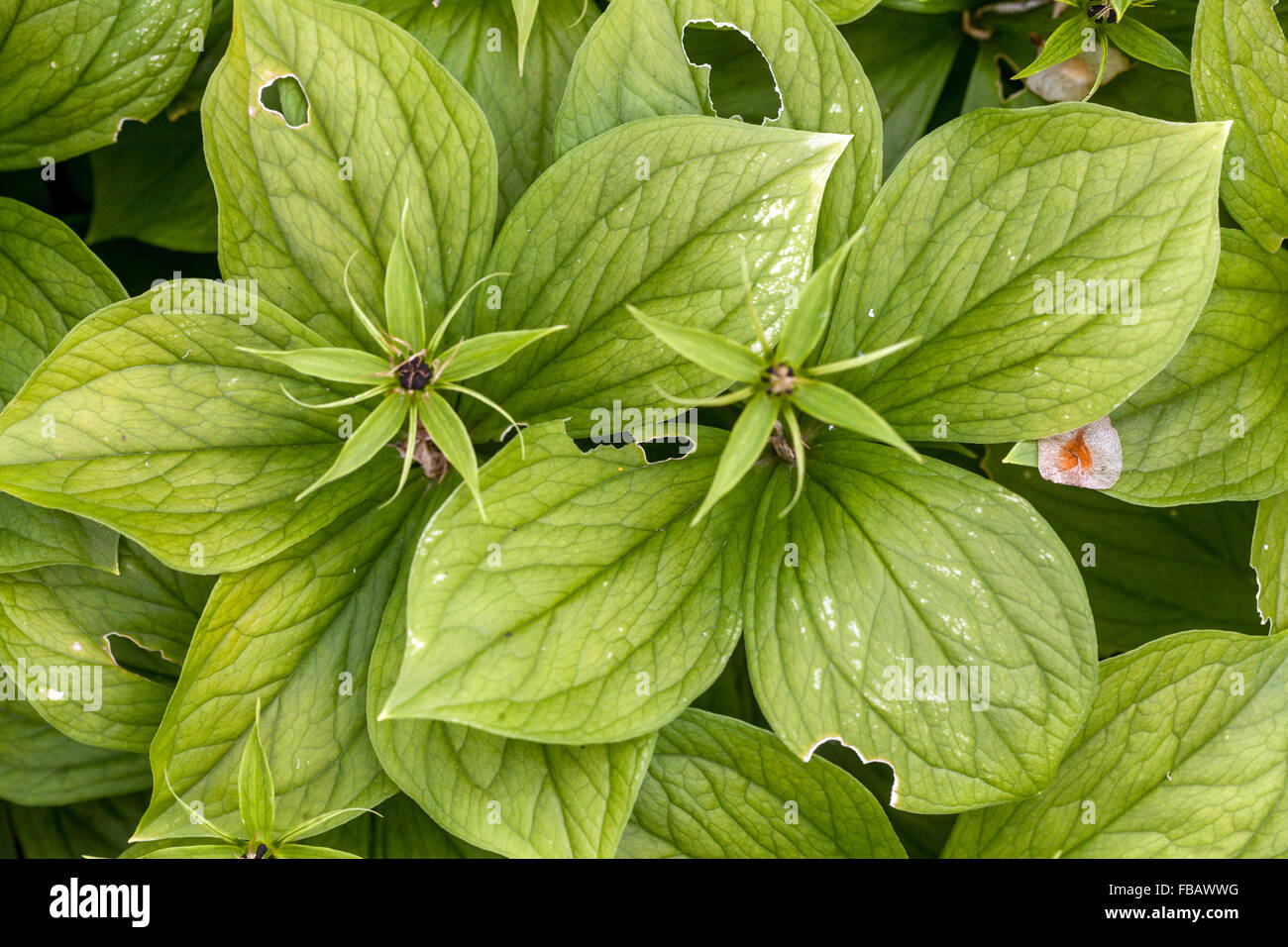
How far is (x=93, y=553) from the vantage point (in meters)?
1.02

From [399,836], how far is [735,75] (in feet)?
3.43

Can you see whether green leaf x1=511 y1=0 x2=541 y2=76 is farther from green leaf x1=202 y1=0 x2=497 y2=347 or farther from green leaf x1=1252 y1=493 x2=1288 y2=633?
green leaf x1=1252 y1=493 x2=1288 y2=633

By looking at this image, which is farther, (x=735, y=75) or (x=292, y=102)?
(x=735, y=75)

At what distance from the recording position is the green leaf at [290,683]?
95 centimetres

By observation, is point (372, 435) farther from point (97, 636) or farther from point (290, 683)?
point (97, 636)

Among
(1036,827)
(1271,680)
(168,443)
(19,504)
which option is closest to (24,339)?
(19,504)

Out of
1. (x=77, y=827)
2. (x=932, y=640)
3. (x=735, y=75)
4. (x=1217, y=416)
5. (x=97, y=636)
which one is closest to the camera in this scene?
(x=932, y=640)

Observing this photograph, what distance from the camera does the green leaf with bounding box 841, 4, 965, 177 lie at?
1258 millimetres

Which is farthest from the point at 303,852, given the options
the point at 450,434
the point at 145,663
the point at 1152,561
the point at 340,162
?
the point at 1152,561

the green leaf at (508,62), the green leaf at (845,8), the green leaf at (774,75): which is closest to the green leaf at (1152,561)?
the green leaf at (774,75)

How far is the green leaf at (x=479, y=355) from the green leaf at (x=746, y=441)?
0.61 feet

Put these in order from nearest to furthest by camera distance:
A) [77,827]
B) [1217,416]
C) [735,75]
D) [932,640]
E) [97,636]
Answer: [932,640]
[1217,416]
[97,636]
[735,75]
[77,827]

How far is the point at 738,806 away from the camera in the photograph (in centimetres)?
105

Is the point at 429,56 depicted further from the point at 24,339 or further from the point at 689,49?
the point at 24,339
